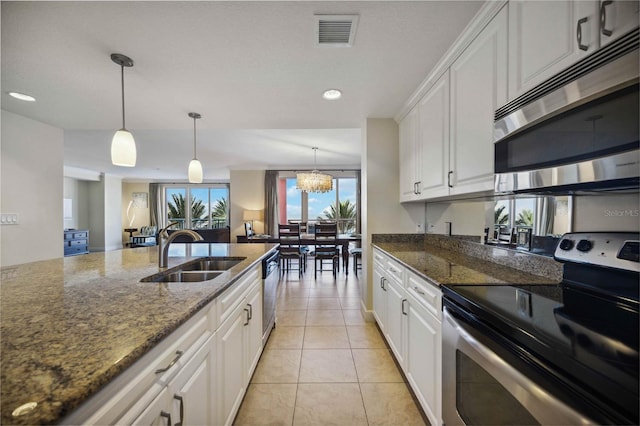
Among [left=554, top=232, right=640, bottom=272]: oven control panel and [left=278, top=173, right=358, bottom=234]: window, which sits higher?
[left=278, top=173, right=358, bottom=234]: window

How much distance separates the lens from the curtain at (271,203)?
7137mm

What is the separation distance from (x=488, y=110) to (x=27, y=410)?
1907 mm

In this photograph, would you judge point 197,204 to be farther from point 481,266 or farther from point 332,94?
point 481,266

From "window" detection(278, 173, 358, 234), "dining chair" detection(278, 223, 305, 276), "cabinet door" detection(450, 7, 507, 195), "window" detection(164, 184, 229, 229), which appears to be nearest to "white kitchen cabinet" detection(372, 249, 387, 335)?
"cabinet door" detection(450, 7, 507, 195)

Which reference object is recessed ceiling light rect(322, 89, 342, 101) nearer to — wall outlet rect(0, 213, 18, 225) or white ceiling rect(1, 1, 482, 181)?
white ceiling rect(1, 1, 482, 181)

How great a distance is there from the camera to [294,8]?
133cm

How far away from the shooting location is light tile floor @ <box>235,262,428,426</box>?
155cm

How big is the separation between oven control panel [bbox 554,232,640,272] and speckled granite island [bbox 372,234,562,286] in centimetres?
14

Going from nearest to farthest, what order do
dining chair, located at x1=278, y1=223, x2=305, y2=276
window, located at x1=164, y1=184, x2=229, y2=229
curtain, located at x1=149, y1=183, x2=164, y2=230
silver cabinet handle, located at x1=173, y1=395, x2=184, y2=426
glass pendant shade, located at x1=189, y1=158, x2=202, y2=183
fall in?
silver cabinet handle, located at x1=173, y1=395, x2=184, y2=426 < glass pendant shade, located at x1=189, y1=158, x2=202, y2=183 < dining chair, located at x1=278, y1=223, x2=305, y2=276 < curtain, located at x1=149, y1=183, x2=164, y2=230 < window, located at x1=164, y1=184, x2=229, y2=229

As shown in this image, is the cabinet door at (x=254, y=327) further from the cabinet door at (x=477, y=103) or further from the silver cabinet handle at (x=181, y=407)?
the cabinet door at (x=477, y=103)

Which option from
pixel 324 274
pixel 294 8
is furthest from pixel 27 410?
pixel 324 274

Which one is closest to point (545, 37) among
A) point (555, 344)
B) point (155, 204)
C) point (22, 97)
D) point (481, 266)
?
point (555, 344)

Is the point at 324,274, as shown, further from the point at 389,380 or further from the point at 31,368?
the point at 31,368

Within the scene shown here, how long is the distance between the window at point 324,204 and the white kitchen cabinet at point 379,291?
181 inches
